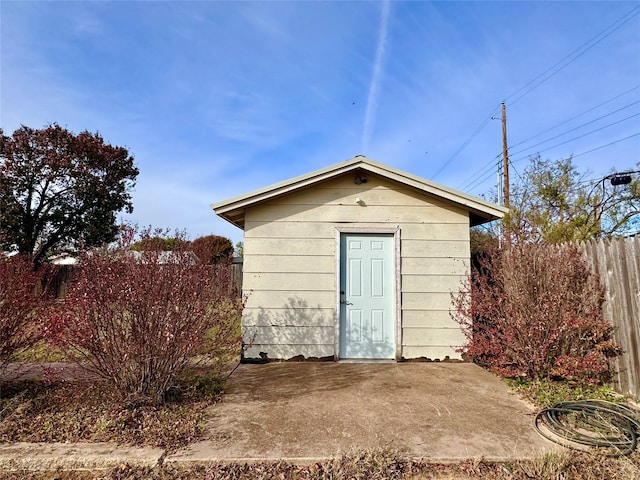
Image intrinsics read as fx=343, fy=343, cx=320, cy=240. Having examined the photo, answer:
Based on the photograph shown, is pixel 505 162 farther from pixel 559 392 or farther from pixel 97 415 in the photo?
pixel 97 415

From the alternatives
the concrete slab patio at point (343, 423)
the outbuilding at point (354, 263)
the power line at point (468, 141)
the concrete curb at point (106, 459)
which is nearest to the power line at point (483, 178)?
the power line at point (468, 141)

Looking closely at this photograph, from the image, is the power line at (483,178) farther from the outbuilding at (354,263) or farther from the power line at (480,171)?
the outbuilding at (354,263)

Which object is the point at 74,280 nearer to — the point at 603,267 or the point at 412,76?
the point at 603,267

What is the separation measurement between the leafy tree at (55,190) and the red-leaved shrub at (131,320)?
50.5 feet

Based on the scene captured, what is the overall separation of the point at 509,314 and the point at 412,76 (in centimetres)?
679

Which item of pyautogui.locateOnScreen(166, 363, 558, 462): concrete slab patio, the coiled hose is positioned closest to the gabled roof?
pyautogui.locateOnScreen(166, 363, 558, 462): concrete slab patio

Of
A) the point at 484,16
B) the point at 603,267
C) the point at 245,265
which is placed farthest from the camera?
the point at 484,16

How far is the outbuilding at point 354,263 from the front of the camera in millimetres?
5551

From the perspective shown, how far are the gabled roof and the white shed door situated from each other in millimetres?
1013

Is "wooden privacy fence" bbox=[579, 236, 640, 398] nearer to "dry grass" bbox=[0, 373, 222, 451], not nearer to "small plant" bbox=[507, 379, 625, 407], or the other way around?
"small plant" bbox=[507, 379, 625, 407]

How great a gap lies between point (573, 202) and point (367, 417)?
1222 cm

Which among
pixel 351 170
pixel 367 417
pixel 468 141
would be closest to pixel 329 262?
pixel 351 170

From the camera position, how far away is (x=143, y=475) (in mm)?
2402

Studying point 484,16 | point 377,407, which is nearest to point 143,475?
point 377,407
